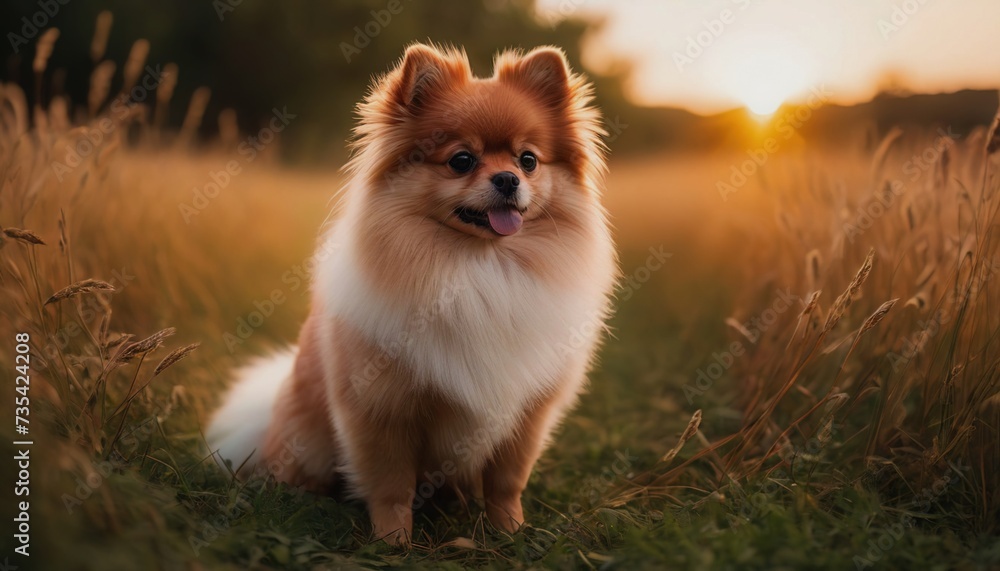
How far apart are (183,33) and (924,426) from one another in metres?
17.6

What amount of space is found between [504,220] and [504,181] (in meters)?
0.15

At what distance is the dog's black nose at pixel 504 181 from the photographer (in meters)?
2.47

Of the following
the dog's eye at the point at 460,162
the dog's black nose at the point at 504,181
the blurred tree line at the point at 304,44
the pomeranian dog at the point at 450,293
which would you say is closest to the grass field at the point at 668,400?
the pomeranian dog at the point at 450,293

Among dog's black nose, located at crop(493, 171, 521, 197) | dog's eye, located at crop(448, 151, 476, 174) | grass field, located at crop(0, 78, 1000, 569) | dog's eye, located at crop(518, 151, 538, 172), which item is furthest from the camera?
dog's eye, located at crop(518, 151, 538, 172)

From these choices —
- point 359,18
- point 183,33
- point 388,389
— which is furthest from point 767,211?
point 183,33

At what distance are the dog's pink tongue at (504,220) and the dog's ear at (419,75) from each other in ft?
1.82

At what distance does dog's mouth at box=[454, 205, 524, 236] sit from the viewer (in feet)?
8.29

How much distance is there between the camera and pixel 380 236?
252cm

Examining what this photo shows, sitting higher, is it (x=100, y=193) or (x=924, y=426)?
(x=100, y=193)

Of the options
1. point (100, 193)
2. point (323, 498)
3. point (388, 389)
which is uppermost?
point (100, 193)

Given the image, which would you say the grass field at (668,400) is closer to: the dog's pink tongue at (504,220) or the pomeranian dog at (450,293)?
the pomeranian dog at (450,293)

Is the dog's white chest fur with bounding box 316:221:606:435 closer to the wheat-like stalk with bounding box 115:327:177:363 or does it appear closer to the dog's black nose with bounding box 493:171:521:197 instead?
the dog's black nose with bounding box 493:171:521:197

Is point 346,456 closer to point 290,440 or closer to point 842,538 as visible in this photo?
point 290,440

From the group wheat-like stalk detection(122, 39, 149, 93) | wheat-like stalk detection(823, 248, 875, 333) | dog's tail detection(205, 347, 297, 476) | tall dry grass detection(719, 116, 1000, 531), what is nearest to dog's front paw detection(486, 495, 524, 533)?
tall dry grass detection(719, 116, 1000, 531)
